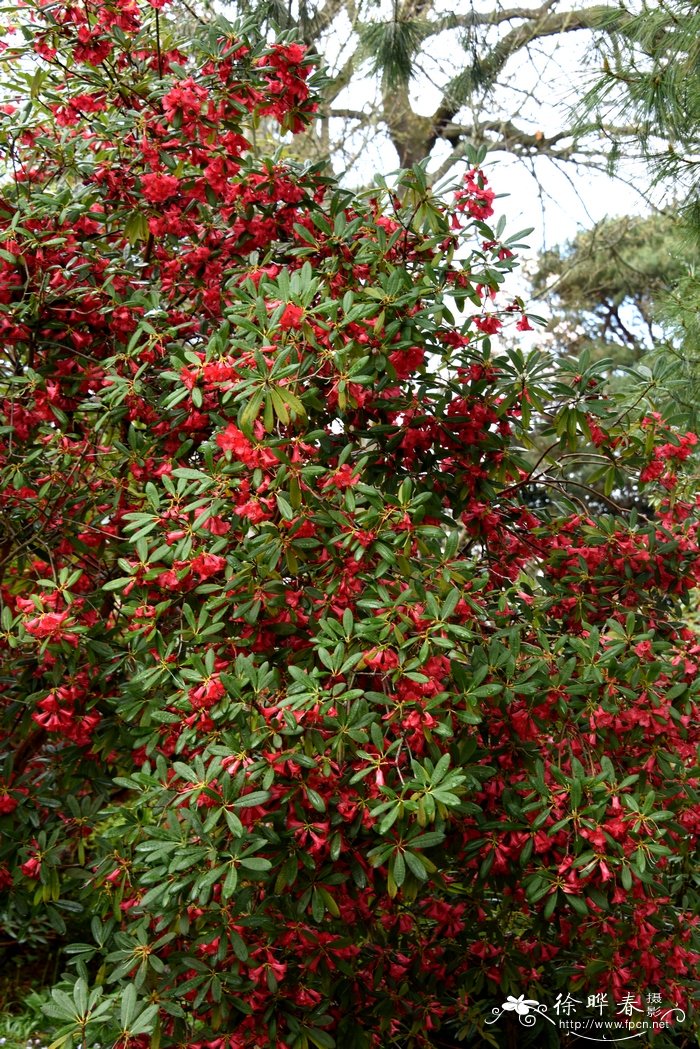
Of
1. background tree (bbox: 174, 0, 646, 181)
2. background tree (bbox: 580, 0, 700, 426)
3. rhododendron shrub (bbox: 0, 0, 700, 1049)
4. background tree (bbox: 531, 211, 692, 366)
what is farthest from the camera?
background tree (bbox: 531, 211, 692, 366)

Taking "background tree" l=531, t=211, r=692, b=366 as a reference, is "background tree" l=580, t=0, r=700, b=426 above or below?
below

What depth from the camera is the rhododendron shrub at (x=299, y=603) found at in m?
1.93

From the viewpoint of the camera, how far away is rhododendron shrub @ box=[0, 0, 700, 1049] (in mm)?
1931

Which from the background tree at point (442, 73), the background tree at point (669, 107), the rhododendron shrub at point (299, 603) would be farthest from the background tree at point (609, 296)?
the rhododendron shrub at point (299, 603)

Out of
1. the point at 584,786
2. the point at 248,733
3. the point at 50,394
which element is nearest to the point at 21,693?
the point at 50,394

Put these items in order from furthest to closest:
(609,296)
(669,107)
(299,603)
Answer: (609,296) < (669,107) < (299,603)

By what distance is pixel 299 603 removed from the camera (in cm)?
211

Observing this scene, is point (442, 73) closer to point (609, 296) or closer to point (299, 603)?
point (299, 603)

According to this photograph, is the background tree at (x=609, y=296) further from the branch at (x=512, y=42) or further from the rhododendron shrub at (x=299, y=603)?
the rhododendron shrub at (x=299, y=603)

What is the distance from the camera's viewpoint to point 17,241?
8.63 feet

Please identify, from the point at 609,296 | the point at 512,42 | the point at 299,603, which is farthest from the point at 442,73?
the point at 609,296

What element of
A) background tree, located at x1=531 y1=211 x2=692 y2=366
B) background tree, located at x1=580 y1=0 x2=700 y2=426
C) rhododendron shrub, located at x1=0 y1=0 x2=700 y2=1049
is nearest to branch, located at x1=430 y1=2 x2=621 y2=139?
Result: background tree, located at x1=580 y1=0 x2=700 y2=426

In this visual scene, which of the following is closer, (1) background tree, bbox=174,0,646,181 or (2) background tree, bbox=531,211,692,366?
(1) background tree, bbox=174,0,646,181

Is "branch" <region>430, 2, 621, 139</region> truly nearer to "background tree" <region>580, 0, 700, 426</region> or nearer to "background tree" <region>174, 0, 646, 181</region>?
"background tree" <region>174, 0, 646, 181</region>
